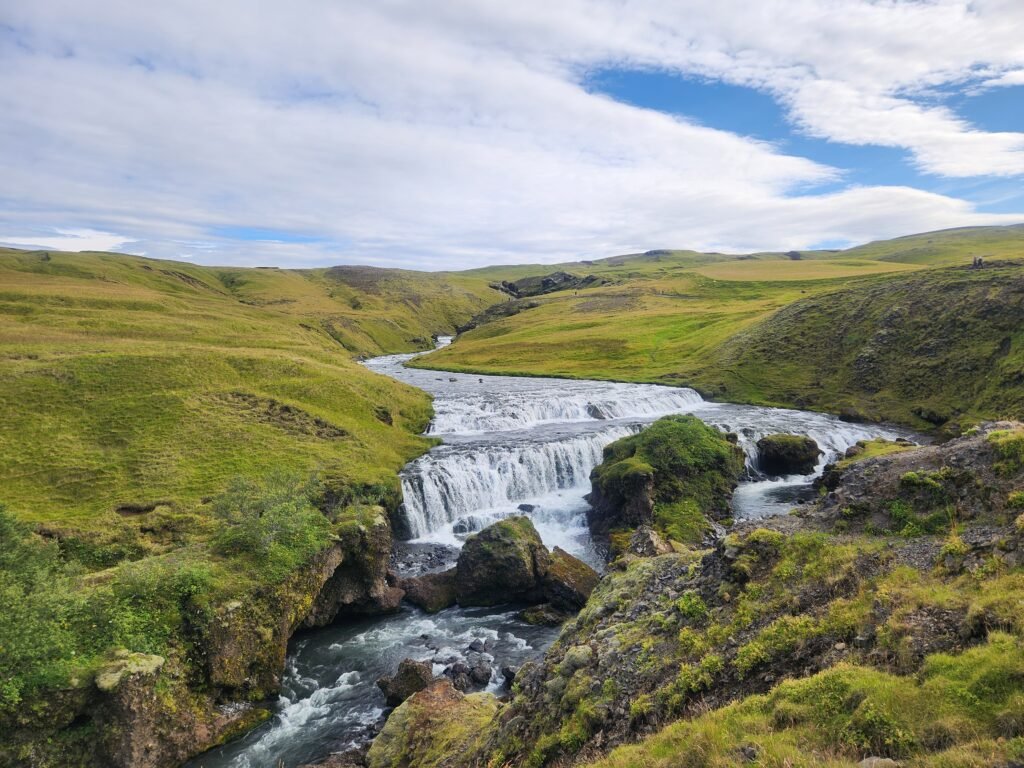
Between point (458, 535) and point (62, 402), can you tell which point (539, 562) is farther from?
point (62, 402)

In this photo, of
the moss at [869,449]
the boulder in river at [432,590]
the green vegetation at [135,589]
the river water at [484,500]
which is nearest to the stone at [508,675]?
the river water at [484,500]

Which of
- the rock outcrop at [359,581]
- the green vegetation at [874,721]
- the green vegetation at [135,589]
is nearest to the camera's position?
the green vegetation at [874,721]

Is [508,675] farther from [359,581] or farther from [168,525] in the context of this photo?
[168,525]

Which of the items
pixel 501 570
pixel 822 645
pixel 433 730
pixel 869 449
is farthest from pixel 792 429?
pixel 822 645

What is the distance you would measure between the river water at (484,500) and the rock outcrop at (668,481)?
215cm

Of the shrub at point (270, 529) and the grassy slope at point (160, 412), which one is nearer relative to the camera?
the shrub at point (270, 529)

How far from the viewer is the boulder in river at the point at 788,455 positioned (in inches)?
1875

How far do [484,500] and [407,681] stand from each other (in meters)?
20.8

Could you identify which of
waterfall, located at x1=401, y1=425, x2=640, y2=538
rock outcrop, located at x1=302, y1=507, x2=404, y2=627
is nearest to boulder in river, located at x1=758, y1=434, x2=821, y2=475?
waterfall, located at x1=401, y1=425, x2=640, y2=538

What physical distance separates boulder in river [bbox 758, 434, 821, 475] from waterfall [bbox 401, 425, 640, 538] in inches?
547

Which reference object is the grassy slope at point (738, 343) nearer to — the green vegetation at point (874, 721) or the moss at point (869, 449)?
the moss at point (869, 449)

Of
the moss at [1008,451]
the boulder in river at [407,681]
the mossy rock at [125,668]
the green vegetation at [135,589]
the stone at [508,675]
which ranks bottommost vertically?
the stone at [508,675]

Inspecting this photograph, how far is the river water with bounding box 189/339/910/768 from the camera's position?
2238 cm

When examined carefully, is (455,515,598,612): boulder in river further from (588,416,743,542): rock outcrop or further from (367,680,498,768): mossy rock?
(367,680,498,768): mossy rock
